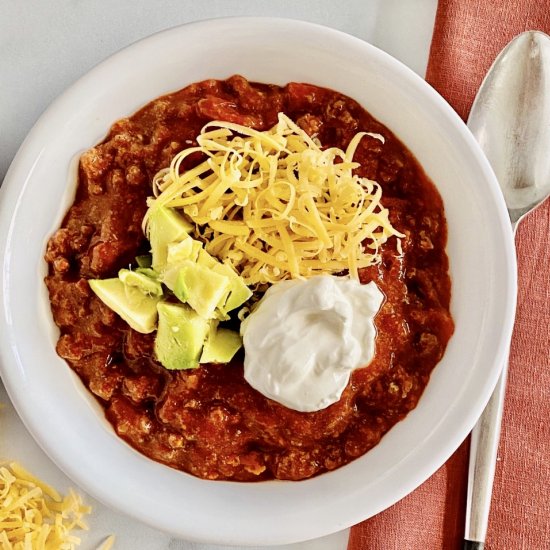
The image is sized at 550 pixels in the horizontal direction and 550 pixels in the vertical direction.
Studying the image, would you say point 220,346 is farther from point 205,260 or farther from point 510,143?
point 510,143

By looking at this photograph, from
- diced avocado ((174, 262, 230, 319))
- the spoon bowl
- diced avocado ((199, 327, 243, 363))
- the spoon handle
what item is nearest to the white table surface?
the spoon bowl

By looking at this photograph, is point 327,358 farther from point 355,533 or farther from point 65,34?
point 65,34

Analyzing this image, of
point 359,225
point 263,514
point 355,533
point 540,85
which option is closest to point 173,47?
point 359,225

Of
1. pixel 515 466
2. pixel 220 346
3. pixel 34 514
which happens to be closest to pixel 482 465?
pixel 515 466

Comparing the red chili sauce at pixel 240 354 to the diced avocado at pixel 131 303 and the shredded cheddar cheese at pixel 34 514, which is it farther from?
the shredded cheddar cheese at pixel 34 514

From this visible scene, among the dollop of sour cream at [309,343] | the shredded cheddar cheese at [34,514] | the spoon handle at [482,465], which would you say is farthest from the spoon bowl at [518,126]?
the shredded cheddar cheese at [34,514]

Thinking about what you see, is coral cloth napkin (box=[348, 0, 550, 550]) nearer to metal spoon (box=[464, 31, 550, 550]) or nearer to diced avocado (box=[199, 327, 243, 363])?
metal spoon (box=[464, 31, 550, 550])
